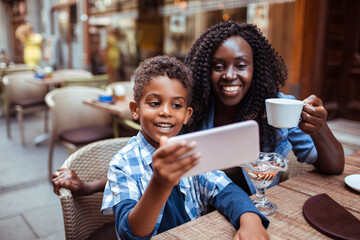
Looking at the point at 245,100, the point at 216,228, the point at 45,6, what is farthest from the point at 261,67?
the point at 45,6

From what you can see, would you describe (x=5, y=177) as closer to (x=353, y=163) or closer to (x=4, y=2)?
(x=353, y=163)

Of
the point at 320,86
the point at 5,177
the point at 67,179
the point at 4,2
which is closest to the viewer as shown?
the point at 67,179

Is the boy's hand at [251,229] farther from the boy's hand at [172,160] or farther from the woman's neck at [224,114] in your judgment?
the woman's neck at [224,114]

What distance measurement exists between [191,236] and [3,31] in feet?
53.2

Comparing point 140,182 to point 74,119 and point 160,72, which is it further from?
point 74,119

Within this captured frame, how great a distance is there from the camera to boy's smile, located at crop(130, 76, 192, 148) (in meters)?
1.10

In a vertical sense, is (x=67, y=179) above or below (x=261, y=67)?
below

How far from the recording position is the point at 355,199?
1.20m

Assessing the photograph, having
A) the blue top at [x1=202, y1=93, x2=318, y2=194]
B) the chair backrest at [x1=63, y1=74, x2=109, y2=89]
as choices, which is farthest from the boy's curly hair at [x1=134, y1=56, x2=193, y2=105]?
the chair backrest at [x1=63, y1=74, x2=109, y2=89]

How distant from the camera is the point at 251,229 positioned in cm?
93

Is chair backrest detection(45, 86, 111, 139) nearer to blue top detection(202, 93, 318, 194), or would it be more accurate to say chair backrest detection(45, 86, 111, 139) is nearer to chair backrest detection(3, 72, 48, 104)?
chair backrest detection(3, 72, 48, 104)

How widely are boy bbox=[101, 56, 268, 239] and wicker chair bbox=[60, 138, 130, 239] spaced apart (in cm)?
35

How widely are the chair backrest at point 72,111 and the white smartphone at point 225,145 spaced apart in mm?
2759

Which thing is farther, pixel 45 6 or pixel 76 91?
pixel 45 6
